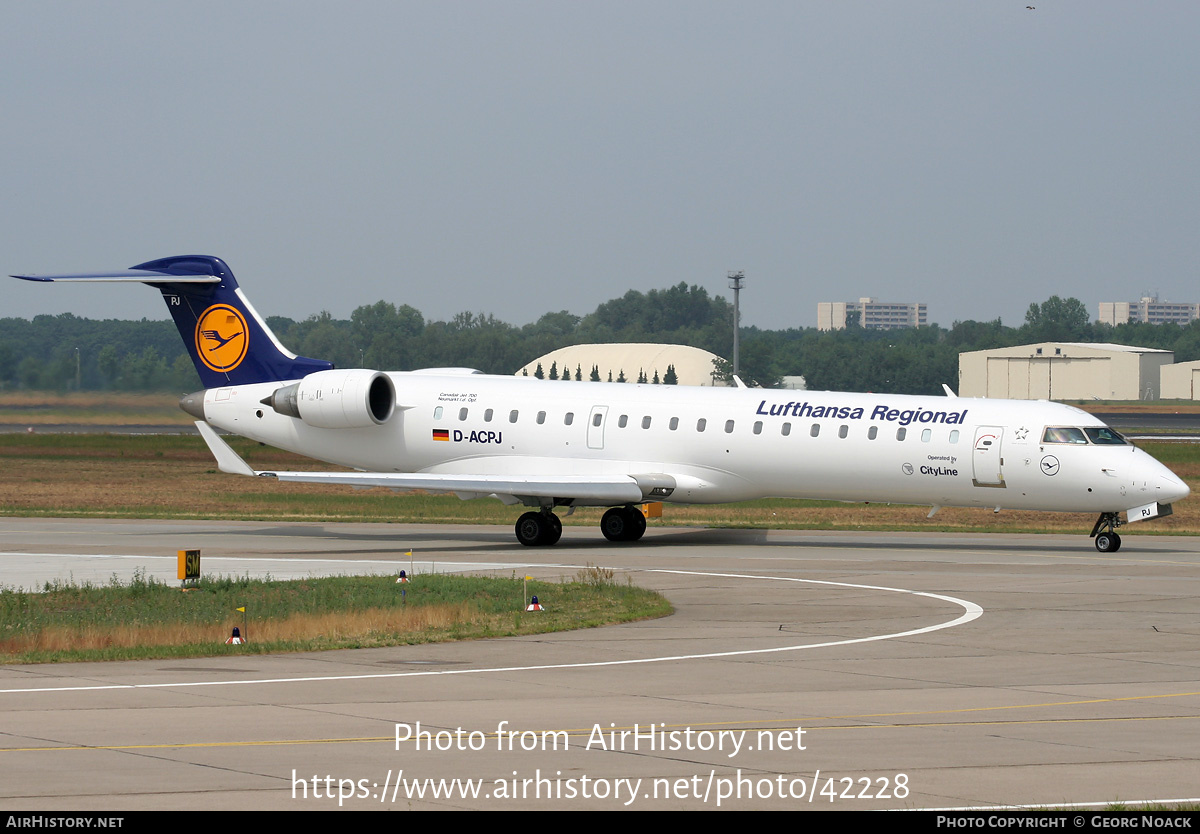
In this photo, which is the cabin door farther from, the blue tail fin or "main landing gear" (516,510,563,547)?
the blue tail fin

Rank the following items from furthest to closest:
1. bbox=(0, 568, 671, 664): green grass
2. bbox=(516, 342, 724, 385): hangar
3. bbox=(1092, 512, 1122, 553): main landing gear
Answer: bbox=(516, 342, 724, 385): hangar, bbox=(1092, 512, 1122, 553): main landing gear, bbox=(0, 568, 671, 664): green grass

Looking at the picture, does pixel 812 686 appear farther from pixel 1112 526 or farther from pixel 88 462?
pixel 88 462

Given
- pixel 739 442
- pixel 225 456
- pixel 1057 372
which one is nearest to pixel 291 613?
pixel 225 456

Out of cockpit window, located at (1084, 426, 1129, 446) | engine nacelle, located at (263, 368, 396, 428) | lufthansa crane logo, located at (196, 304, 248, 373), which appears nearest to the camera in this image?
cockpit window, located at (1084, 426, 1129, 446)

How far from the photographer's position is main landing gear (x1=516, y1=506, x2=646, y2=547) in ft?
101

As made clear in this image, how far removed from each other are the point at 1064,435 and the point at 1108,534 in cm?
217

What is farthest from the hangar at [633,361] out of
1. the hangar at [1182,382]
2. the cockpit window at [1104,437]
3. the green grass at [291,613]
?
the green grass at [291,613]

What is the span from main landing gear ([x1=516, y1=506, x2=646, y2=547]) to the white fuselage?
2.92ft

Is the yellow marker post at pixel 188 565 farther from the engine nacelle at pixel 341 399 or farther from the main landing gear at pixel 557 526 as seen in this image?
the engine nacelle at pixel 341 399

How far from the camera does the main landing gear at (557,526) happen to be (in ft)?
101

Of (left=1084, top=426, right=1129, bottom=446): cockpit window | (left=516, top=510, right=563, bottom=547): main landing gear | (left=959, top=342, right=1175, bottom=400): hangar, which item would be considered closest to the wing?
(left=516, top=510, right=563, bottom=547): main landing gear

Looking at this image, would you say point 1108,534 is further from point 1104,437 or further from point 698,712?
point 698,712
